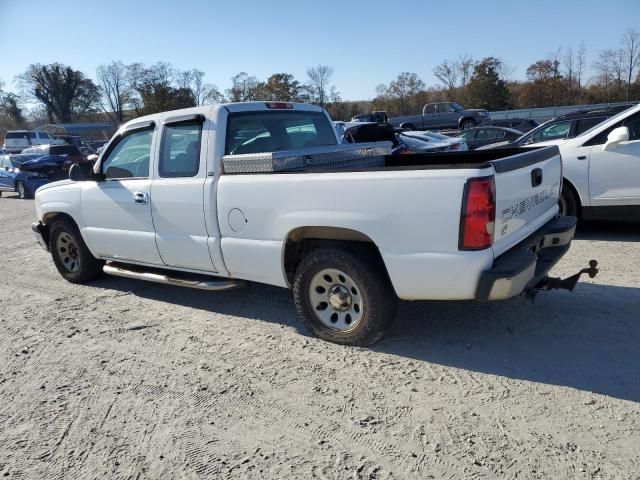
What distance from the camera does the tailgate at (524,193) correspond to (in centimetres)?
341

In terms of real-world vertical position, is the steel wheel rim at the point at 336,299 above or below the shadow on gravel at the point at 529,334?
above

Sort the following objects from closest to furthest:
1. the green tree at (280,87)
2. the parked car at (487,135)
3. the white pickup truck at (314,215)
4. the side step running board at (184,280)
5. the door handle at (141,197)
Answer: the white pickup truck at (314,215), the side step running board at (184,280), the door handle at (141,197), the parked car at (487,135), the green tree at (280,87)

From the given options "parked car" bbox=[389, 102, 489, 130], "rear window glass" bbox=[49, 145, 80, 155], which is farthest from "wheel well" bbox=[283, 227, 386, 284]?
"parked car" bbox=[389, 102, 489, 130]

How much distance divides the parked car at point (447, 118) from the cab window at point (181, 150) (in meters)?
27.5

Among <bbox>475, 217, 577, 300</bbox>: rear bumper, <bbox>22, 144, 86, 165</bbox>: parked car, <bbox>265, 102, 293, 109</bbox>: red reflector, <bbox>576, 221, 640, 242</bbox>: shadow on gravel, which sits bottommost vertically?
<bbox>576, 221, 640, 242</bbox>: shadow on gravel

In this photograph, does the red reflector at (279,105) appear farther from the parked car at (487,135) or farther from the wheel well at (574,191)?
the parked car at (487,135)

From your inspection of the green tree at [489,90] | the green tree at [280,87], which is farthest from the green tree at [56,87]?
the green tree at [489,90]

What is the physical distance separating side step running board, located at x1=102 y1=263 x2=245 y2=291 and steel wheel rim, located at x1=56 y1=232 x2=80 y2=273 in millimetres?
809

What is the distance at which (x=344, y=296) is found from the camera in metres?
3.96

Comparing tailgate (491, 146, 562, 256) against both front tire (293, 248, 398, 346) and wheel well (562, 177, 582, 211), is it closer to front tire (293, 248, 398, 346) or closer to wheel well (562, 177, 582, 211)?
front tire (293, 248, 398, 346)

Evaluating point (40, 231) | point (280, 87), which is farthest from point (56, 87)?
point (40, 231)

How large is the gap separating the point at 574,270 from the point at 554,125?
378cm

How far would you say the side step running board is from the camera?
464 cm

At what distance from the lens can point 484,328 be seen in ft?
14.0
